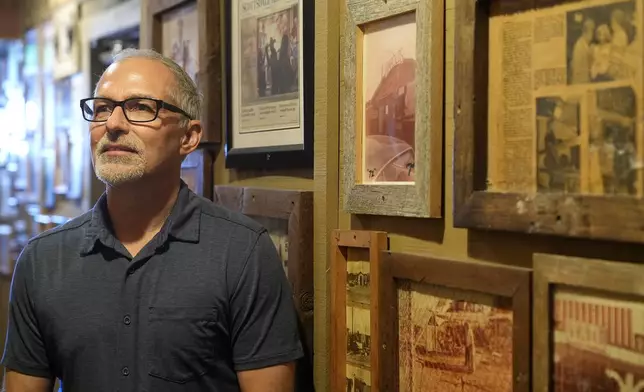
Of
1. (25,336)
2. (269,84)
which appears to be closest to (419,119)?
(269,84)

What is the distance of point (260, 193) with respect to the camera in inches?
56.1

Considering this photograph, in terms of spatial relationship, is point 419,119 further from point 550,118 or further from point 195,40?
point 195,40

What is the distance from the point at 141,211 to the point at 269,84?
14.8 inches

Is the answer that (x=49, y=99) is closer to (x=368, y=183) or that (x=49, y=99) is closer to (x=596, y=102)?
(x=368, y=183)

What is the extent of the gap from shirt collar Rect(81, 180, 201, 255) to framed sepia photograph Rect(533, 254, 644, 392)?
2.05 feet

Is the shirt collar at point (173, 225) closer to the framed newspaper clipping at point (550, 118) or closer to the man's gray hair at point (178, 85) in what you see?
the man's gray hair at point (178, 85)

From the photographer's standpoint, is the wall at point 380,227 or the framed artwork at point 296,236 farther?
the framed artwork at point 296,236

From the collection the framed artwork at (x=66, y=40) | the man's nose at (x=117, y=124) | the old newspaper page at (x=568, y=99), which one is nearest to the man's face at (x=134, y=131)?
the man's nose at (x=117, y=124)

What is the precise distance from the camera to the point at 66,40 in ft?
8.63

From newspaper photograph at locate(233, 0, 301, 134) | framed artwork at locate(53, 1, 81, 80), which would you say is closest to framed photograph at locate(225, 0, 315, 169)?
newspaper photograph at locate(233, 0, 301, 134)

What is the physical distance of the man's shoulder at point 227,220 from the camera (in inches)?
49.2

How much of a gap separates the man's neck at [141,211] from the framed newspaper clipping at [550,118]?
561 millimetres

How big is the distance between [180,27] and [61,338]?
864 millimetres

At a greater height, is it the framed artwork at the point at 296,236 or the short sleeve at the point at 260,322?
the framed artwork at the point at 296,236
